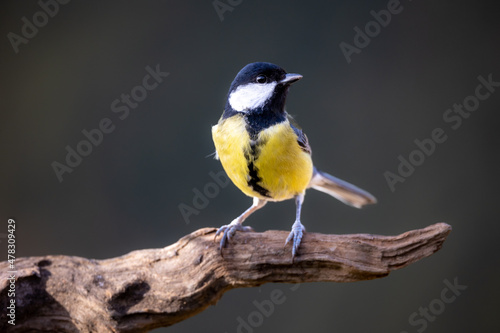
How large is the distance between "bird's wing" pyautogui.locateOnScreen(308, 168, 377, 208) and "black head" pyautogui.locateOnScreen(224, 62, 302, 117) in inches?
24.1

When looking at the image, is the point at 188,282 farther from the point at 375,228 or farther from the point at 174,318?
the point at 375,228

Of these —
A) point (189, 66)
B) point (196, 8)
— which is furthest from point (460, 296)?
point (196, 8)

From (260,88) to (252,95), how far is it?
4 cm

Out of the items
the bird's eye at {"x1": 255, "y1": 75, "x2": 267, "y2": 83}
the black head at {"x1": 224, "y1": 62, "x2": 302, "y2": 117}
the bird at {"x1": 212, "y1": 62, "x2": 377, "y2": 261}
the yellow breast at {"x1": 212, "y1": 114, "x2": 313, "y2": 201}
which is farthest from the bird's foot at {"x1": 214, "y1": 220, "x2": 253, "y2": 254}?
the bird's eye at {"x1": 255, "y1": 75, "x2": 267, "y2": 83}

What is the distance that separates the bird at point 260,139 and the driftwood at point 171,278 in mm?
88

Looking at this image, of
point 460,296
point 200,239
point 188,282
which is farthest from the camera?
point 460,296

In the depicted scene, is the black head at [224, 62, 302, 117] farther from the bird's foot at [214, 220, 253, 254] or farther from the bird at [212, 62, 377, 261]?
the bird's foot at [214, 220, 253, 254]

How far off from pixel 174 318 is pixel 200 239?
12.5 inches

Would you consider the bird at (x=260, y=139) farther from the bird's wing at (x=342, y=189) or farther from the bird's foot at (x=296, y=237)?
the bird's wing at (x=342, y=189)

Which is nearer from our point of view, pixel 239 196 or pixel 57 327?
pixel 57 327

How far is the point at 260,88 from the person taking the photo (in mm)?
1941

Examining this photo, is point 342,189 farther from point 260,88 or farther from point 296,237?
point 260,88

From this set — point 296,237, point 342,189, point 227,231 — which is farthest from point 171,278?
point 342,189

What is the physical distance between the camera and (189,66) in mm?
3072
